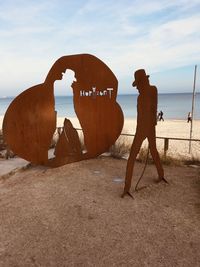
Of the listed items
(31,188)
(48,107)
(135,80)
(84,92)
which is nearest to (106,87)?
(84,92)

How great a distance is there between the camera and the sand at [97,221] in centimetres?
374

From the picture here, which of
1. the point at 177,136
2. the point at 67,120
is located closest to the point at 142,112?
the point at 67,120

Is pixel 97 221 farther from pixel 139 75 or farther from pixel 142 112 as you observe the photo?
pixel 139 75

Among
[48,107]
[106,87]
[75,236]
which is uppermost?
[106,87]

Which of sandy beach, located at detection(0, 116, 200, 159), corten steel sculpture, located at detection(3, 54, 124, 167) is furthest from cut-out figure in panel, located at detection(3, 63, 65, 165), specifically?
sandy beach, located at detection(0, 116, 200, 159)

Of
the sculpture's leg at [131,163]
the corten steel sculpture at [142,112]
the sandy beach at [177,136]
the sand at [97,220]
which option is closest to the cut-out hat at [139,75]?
the corten steel sculpture at [142,112]

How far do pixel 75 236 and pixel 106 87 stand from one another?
4415 millimetres

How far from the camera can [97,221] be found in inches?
183

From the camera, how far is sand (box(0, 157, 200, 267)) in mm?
3738

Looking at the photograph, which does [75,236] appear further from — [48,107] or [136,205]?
[48,107]

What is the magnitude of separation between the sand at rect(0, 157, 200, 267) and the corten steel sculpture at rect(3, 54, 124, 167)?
2.14 ft

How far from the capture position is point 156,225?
4492 millimetres

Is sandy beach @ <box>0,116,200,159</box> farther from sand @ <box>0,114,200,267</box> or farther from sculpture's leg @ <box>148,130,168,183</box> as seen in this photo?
sand @ <box>0,114,200,267</box>

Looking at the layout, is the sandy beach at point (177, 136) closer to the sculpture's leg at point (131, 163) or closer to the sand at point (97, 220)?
the sand at point (97, 220)
